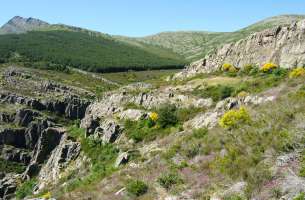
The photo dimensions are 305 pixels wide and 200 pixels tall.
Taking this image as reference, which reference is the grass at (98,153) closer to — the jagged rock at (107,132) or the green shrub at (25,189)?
the jagged rock at (107,132)

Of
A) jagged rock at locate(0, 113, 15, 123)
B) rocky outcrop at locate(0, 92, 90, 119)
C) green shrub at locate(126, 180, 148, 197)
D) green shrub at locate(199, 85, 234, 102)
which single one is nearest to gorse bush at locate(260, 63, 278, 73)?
green shrub at locate(199, 85, 234, 102)

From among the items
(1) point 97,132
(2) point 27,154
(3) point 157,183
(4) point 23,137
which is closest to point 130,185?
(3) point 157,183

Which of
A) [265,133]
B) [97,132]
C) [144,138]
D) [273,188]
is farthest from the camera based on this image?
[97,132]

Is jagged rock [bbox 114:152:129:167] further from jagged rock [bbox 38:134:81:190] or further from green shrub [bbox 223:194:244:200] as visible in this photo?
jagged rock [bbox 38:134:81:190]

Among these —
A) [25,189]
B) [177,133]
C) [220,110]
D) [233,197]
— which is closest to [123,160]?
[177,133]

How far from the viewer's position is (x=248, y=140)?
2036cm

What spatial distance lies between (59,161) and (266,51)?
30.9 m

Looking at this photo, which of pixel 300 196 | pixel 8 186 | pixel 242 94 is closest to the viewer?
pixel 300 196

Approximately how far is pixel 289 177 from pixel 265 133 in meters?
4.17

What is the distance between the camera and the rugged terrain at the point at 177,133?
18.4 m

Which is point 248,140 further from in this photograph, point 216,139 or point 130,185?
point 130,185

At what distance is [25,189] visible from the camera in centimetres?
5897

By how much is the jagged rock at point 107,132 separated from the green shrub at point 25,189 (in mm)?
10582

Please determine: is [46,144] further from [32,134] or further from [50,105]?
[50,105]
